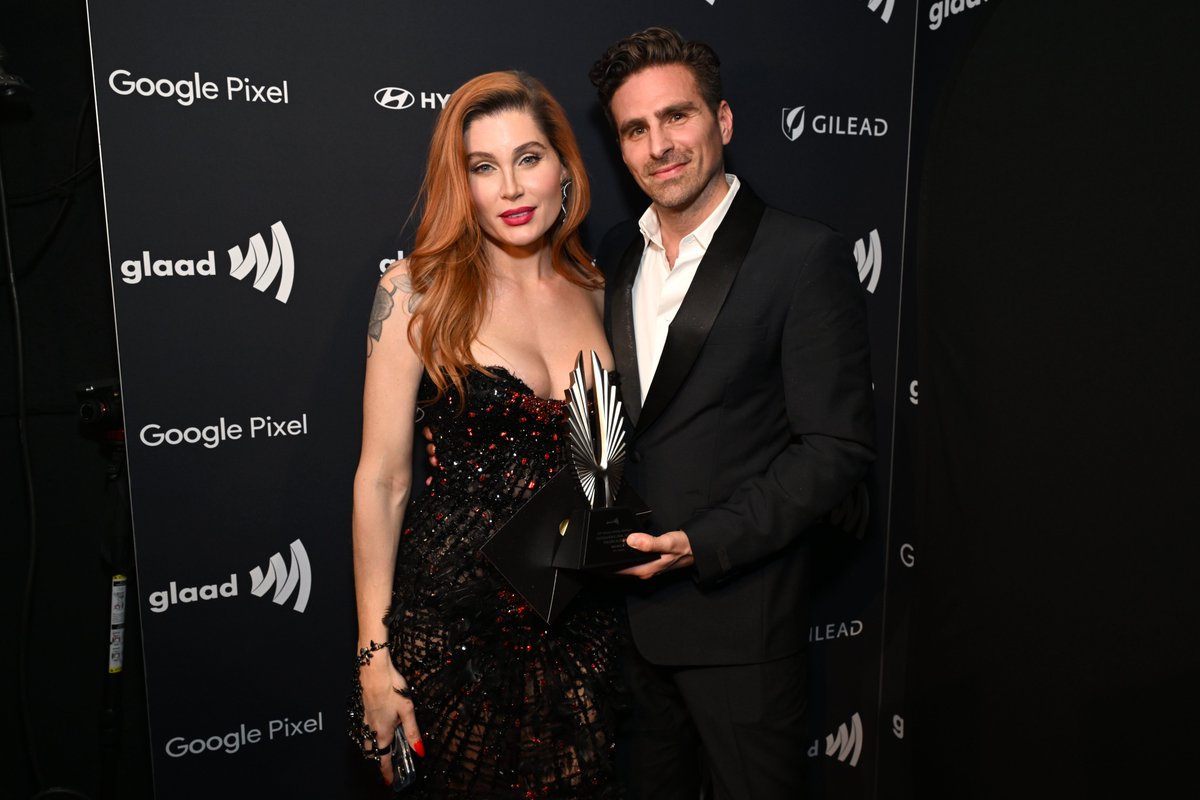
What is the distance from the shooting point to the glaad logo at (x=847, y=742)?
293 cm

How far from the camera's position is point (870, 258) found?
2.78 meters

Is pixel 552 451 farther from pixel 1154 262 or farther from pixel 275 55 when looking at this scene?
pixel 1154 262

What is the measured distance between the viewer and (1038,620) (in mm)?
770

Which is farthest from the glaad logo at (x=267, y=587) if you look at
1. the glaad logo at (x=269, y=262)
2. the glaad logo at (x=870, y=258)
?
the glaad logo at (x=870, y=258)

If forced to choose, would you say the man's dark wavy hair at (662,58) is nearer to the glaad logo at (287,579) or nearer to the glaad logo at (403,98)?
the glaad logo at (403,98)

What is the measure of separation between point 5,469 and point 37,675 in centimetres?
59

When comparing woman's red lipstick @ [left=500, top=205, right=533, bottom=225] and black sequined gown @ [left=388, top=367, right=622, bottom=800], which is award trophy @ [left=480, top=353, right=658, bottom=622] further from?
woman's red lipstick @ [left=500, top=205, right=533, bottom=225]

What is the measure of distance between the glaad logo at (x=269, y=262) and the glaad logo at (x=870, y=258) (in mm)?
1751

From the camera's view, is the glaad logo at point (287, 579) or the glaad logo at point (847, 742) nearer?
the glaad logo at point (287, 579)

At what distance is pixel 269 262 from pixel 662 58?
1.11 m

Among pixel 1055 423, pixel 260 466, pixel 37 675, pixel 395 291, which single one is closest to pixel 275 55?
pixel 395 291

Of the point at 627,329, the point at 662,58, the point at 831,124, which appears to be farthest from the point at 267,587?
the point at 831,124

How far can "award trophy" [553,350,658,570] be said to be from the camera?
170cm

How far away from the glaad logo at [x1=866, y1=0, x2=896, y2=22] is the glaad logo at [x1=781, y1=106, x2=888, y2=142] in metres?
0.31
